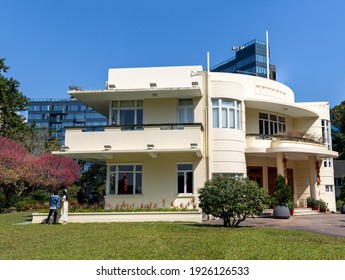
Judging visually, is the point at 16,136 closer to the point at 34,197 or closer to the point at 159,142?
the point at 34,197

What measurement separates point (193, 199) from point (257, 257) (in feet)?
41.3

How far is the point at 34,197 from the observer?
33.1m

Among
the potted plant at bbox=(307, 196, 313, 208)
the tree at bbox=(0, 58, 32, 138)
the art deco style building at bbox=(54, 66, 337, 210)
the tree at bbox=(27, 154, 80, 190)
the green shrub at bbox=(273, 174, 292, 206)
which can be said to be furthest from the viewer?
the tree at bbox=(0, 58, 32, 138)

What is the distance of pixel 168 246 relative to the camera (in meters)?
9.61

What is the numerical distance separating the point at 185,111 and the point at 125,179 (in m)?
5.38

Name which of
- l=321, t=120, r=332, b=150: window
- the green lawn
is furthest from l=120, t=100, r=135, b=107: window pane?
l=321, t=120, r=332, b=150: window

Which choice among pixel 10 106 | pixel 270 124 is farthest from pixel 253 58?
pixel 270 124

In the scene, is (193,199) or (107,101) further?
(107,101)

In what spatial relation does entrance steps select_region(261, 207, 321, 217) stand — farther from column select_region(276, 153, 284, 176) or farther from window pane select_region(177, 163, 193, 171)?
window pane select_region(177, 163, 193, 171)

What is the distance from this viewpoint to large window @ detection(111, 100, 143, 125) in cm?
2216

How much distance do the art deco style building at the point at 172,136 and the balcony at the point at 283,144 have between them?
0.19 ft

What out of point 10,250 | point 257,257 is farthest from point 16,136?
point 257,257

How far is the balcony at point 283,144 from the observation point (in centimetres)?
2285

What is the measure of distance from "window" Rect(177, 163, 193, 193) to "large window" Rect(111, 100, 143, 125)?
3.73 m
